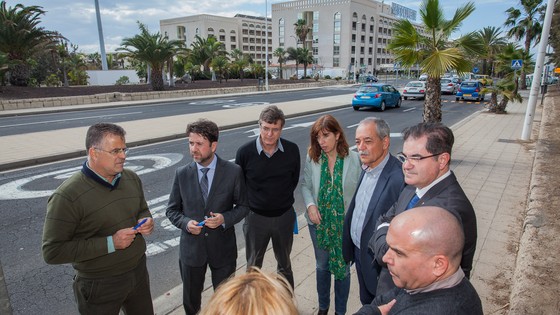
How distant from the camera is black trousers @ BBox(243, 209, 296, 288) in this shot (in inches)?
129

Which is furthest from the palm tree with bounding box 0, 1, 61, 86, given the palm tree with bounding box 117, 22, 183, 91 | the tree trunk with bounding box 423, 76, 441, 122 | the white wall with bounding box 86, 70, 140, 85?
the tree trunk with bounding box 423, 76, 441, 122

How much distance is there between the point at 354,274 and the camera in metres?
3.99

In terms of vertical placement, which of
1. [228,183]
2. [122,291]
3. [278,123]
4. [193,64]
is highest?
[193,64]

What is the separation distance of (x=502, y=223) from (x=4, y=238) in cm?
750

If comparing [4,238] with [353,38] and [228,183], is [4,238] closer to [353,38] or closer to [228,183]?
[228,183]

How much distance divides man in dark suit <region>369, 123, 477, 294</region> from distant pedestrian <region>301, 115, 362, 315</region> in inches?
29.6

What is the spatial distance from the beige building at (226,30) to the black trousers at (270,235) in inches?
4235

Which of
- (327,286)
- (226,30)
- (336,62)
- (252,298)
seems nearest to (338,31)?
(336,62)

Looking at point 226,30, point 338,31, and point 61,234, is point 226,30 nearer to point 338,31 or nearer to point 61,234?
point 338,31

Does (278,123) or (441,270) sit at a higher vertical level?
(278,123)

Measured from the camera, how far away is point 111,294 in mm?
2348

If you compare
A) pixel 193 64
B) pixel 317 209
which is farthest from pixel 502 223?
pixel 193 64

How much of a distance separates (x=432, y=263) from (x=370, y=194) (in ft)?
4.29

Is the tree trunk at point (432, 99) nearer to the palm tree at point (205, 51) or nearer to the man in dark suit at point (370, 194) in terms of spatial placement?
the man in dark suit at point (370, 194)
